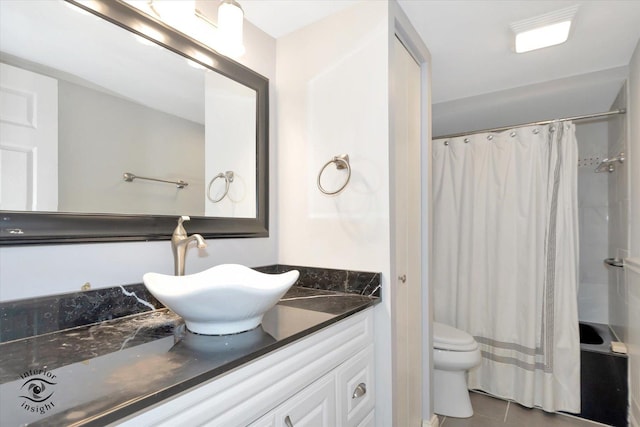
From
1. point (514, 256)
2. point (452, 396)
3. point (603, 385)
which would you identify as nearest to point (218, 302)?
point (452, 396)

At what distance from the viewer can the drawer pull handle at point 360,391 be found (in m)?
1.18

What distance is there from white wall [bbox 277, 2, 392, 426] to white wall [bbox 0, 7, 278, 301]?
205mm

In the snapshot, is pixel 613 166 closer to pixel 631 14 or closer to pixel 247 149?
pixel 631 14

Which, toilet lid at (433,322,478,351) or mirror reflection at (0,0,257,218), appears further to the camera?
toilet lid at (433,322,478,351)

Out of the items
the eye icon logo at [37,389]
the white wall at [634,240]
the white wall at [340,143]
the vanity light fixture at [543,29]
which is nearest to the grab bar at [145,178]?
the white wall at [340,143]

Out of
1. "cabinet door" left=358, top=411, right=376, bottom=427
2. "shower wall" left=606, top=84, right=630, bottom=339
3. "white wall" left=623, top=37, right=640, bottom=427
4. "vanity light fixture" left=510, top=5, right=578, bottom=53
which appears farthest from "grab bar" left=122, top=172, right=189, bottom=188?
"shower wall" left=606, top=84, right=630, bottom=339

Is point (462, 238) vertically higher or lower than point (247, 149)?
lower

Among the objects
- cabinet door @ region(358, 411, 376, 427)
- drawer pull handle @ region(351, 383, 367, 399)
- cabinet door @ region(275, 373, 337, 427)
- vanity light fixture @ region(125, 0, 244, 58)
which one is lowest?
cabinet door @ region(358, 411, 376, 427)

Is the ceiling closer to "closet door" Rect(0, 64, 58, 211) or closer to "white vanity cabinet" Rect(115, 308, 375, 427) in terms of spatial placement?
"closet door" Rect(0, 64, 58, 211)

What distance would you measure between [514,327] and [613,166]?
1436mm

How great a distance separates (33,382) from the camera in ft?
1.95

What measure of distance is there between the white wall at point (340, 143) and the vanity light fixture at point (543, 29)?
783 mm

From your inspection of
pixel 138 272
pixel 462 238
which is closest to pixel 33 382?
pixel 138 272

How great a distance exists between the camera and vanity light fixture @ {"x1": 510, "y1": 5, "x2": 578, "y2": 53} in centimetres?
152
